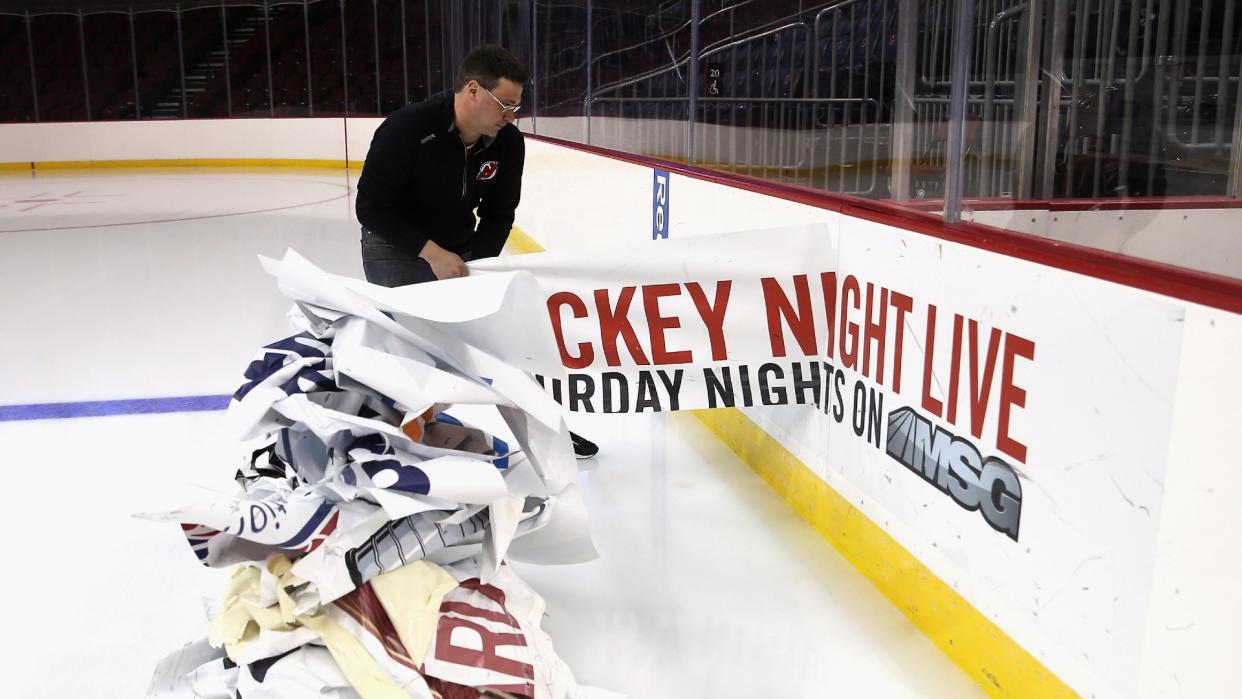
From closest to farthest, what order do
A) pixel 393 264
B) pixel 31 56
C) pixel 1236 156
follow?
1. pixel 1236 156
2. pixel 393 264
3. pixel 31 56

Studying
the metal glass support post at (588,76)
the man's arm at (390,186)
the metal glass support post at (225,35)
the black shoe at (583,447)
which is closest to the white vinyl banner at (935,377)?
the man's arm at (390,186)

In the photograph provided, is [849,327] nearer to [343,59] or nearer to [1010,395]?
[1010,395]

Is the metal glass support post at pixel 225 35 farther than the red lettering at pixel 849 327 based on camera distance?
Yes

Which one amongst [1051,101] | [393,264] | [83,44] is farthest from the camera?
[83,44]

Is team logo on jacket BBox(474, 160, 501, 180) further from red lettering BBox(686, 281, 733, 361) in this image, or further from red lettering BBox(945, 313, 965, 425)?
red lettering BBox(945, 313, 965, 425)

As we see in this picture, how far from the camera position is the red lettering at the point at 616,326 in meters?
2.41

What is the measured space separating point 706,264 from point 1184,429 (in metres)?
1.26

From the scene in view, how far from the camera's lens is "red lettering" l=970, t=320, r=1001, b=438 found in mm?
1700

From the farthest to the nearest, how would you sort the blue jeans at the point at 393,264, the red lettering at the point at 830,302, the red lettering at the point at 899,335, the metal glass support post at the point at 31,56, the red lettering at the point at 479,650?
the metal glass support post at the point at 31,56
the blue jeans at the point at 393,264
the red lettering at the point at 830,302
the red lettering at the point at 899,335
the red lettering at the point at 479,650

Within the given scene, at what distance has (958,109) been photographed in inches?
75.7

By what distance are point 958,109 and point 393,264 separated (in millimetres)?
1690

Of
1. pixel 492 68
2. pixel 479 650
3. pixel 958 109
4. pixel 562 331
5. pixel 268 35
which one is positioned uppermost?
pixel 268 35

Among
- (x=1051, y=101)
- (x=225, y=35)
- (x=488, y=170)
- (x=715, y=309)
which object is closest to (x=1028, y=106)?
(x=1051, y=101)

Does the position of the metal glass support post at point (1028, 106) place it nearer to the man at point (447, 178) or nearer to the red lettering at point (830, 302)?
the red lettering at point (830, 302)
